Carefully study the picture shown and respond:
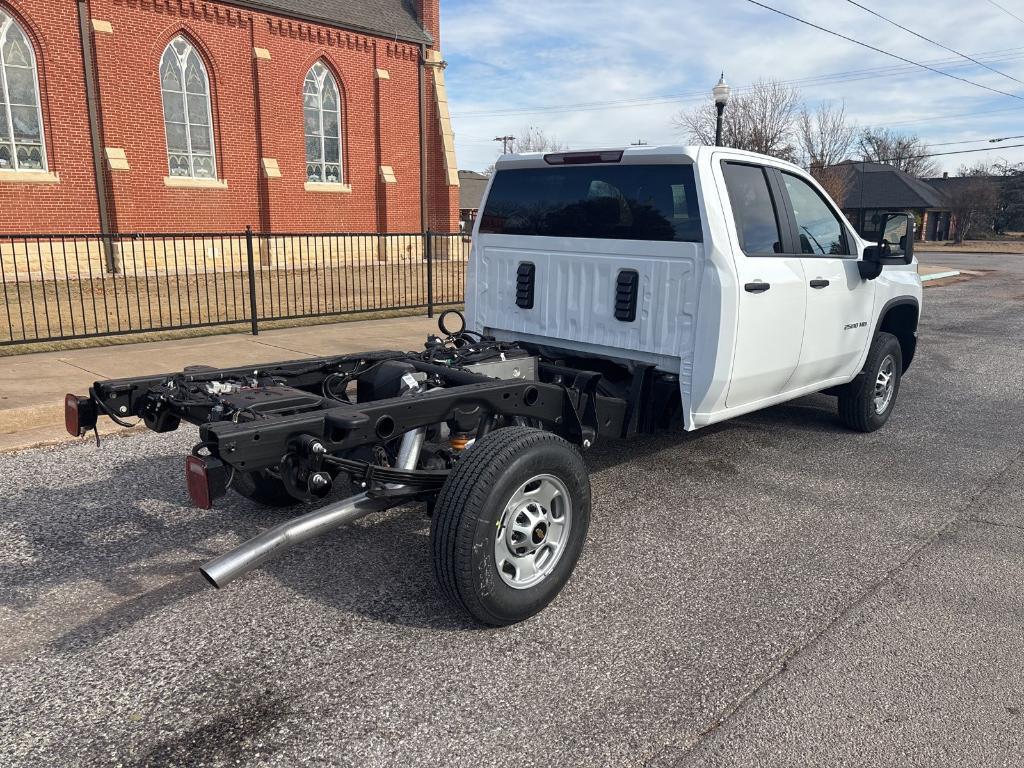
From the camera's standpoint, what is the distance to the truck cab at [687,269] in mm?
4652

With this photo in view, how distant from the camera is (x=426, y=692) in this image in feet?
9.85

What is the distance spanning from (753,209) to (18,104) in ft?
58.1

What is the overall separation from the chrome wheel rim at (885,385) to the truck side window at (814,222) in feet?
4.27

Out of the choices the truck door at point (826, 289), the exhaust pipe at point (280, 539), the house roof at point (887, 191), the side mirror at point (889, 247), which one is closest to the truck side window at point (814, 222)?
the truck door at point (826, 289)

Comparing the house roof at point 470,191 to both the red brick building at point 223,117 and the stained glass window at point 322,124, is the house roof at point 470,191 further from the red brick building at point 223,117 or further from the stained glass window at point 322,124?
the stained glass window at point 322,124

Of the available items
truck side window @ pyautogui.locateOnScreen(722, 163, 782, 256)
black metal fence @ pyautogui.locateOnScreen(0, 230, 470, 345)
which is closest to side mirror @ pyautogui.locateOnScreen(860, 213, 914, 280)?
truck side window @ pyautogui.locateOnScreen(722, 163, 782, 256)

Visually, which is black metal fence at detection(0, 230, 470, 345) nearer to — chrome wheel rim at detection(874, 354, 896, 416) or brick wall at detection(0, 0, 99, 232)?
brick wall at detection(0, 0, 99, 232)

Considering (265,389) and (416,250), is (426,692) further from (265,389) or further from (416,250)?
(416,250)

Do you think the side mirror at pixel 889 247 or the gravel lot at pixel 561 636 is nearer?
the gravel lot at pixel 561 636

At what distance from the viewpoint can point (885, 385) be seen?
270 inches

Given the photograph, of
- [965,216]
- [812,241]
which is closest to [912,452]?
[812,241]

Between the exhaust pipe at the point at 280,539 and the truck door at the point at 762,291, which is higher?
the truck door at the point at 762,291

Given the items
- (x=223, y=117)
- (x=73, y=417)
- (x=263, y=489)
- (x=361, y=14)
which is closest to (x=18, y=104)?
(x=223, y=117)

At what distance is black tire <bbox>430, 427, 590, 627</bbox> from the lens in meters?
3.24
